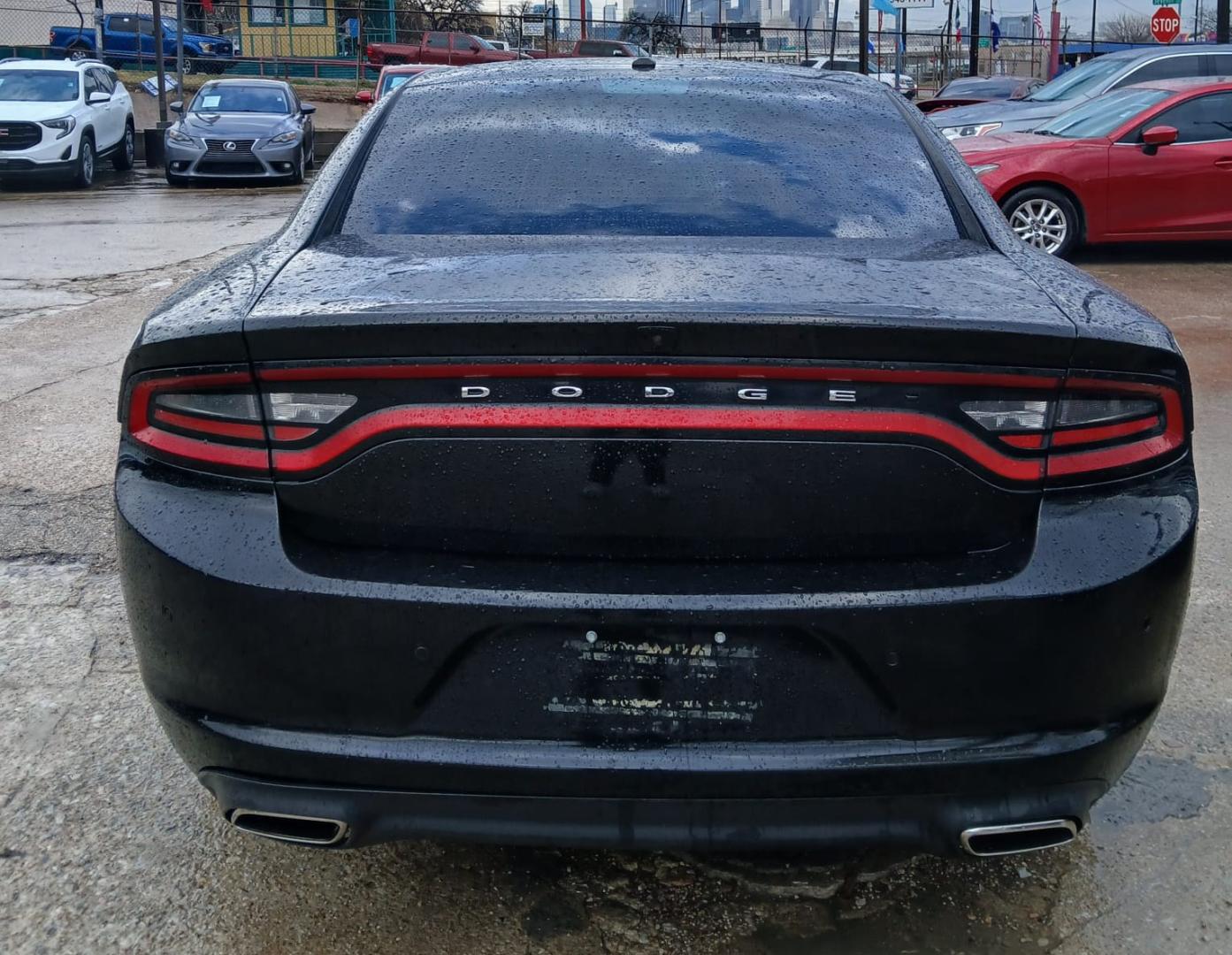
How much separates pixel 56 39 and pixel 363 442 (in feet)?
137

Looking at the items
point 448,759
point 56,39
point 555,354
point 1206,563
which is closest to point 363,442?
point 555,354

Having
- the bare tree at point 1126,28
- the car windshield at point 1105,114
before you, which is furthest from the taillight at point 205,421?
the bare tree at point 1126,28

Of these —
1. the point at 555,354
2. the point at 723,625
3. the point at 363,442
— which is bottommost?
the point at 723,625

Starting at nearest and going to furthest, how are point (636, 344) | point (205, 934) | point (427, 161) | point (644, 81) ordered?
point (636, 344) → point (205, 934) → point (427, 161) → point (644, 81)

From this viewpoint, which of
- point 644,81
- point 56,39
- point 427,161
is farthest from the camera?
point 56,39

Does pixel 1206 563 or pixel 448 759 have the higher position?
pixel 448 759

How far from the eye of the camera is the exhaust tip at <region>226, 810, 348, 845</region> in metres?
2.17

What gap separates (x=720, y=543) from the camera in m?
2.14

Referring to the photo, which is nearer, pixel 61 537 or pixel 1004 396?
pixel 1004 396

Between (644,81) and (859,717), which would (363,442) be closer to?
(859,717)

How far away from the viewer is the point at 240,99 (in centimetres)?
1952

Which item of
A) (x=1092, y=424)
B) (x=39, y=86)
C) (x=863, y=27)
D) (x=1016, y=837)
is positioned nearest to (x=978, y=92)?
(x=863, y=27)

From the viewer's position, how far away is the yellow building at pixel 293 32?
39.8m

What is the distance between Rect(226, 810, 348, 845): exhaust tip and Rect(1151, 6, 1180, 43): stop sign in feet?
102
